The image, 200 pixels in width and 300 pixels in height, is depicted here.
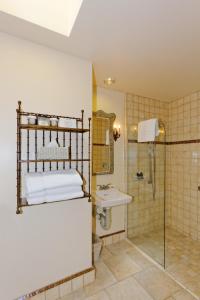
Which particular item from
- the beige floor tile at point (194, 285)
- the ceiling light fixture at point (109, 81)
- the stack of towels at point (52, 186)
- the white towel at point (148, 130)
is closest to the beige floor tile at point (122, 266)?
the beige floor tile at point (194, 285)

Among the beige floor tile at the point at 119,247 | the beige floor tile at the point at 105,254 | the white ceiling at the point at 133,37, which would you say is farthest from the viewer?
the beige floor tile at the point at 119,247

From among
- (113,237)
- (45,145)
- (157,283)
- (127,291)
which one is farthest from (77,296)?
(45,145)

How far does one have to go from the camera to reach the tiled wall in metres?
2.56

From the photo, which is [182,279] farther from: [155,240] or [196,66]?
[196,66]

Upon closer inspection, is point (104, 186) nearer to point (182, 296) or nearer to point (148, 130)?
point (148, 130)

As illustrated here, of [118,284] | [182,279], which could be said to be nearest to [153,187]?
[182,279]

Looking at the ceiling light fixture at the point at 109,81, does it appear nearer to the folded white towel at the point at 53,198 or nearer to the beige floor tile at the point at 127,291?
the folded white towel at the point at 53,198

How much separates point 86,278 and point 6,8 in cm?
243

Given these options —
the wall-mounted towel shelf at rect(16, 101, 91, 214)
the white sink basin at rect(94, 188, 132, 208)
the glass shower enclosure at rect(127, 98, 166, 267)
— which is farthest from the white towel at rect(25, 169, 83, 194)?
the glass shower enclosure at rect(127, 98, 166, 267)

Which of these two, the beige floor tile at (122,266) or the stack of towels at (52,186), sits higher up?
the stack of towels at (52,186)

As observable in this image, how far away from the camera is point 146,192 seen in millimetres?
2543

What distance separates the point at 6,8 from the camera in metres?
1.20

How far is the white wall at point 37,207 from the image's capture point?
1.41 meters

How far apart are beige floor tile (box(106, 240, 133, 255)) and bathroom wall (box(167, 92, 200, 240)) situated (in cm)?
106
